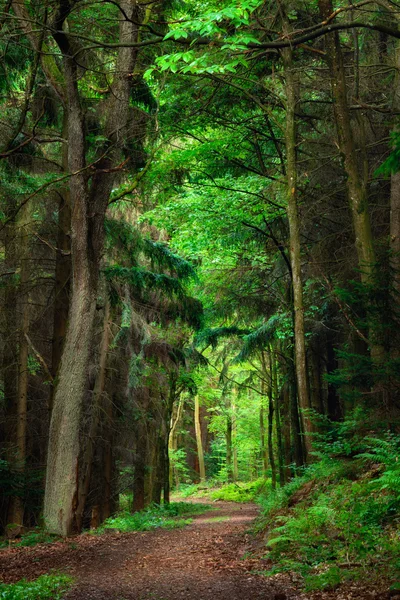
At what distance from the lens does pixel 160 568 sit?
698 centimetres

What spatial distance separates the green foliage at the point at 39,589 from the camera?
5.14m

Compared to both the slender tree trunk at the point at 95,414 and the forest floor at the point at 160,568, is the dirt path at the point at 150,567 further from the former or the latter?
the slender tree trunk at the point at 95,414

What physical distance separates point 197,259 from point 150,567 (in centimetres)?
1445

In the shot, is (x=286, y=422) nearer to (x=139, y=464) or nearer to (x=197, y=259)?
(x=139, y=464)

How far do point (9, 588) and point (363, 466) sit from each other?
16.0 feet

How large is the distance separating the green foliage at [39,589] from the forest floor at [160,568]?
0.41ft

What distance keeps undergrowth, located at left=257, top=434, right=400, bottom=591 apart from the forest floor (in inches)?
10.2

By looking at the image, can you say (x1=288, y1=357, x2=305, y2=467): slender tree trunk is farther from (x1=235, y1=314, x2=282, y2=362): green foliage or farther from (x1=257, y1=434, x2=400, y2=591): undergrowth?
(x1=257, y1=434, x2=400, y2=591): undergrowth

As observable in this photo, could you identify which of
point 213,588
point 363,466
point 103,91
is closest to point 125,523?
point 363,466

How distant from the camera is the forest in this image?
7.01m

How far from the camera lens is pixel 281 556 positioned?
6559 mm

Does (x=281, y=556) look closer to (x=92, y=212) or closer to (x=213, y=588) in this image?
(x=213, y=588)

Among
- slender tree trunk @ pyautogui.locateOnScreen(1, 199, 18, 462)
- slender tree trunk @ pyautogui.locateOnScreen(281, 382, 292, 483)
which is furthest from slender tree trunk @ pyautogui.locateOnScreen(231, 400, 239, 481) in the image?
slender tree trunk @ pyautogui.locateOnScreen(1, 199, 18, 462)

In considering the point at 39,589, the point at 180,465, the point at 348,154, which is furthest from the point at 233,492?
the point at 39,589
